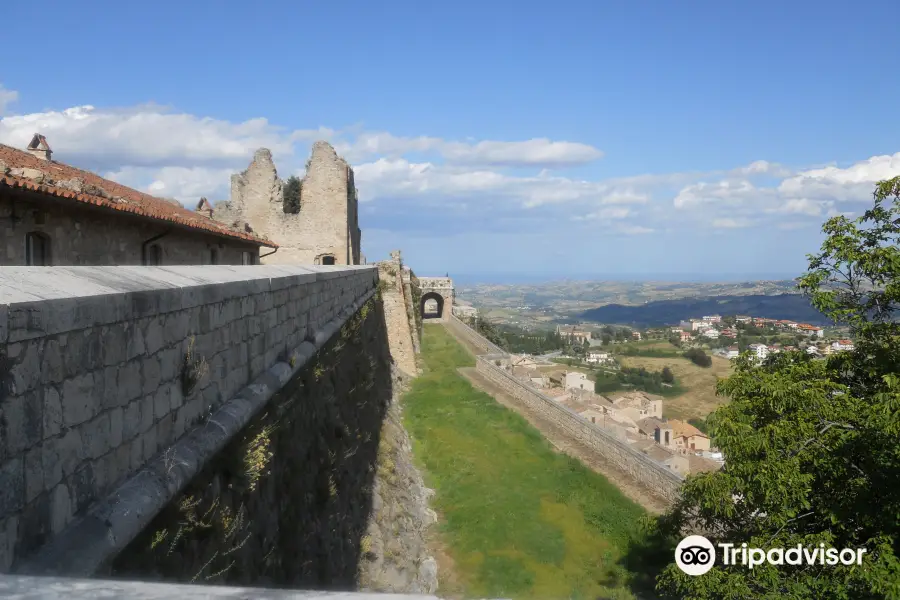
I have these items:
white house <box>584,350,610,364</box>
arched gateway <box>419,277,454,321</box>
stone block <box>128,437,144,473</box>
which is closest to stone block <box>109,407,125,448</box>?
stone block <box>128,437,144,473</box>

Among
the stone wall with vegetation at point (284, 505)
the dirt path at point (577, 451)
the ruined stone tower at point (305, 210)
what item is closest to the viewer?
the stone wall with vegetation at point (284, 505)

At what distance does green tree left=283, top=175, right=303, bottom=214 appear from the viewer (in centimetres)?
3628

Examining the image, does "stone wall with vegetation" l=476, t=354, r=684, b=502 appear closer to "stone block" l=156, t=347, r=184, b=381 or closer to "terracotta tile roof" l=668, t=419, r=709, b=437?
"stone block" l=156, t=347, r=184, b=381

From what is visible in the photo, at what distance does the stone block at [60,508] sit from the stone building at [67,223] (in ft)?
19.1

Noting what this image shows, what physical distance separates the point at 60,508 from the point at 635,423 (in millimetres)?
26349

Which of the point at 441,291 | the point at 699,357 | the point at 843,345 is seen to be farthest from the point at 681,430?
the point at 699,357

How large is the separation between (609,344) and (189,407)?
110m

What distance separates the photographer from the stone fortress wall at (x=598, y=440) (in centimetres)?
Result: 1516

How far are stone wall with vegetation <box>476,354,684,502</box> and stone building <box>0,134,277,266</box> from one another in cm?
1021

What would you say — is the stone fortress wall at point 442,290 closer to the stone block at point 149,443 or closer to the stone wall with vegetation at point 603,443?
the stone wall with vegetation at point 603,443

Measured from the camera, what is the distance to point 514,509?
1432cm

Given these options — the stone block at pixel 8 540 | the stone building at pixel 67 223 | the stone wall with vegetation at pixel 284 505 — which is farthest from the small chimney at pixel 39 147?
the stone block at pixel 8 540

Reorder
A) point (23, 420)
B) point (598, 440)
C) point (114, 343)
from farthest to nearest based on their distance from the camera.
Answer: point (598, 440) → point (114, 343) → point (23, 420)

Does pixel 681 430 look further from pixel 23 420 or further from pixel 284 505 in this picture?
pixel 23 420
